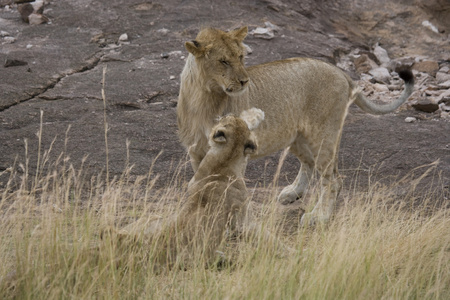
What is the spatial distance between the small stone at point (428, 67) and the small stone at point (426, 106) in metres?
1.69

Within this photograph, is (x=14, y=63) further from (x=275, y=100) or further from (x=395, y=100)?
(x=395, y=100)

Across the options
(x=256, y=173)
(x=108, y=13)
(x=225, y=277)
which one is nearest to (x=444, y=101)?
(x=256, y=173)

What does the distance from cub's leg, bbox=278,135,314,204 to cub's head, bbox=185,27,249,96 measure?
1259mm

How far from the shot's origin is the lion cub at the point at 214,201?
4.43 m

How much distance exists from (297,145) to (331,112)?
0.47 metres

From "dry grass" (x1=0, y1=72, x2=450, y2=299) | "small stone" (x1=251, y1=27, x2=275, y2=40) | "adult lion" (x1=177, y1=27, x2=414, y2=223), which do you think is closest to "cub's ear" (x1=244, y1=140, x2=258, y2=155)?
"dry grass" (x1=0, y1=72, x2=450, y2=299)

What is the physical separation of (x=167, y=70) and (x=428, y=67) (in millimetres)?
4190

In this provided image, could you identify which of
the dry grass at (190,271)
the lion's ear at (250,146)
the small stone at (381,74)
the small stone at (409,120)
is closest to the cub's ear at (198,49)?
the lion's ear at (250,146)

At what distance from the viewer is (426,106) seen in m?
9.16

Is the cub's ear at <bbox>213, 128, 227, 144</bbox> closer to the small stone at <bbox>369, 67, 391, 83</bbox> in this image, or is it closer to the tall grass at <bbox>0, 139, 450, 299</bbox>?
the tall grass at <bbox>0, 139, 450, 299</bbox>

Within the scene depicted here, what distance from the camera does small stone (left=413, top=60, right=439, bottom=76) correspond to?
10.8 m

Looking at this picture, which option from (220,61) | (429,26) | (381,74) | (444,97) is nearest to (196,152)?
(220,61)

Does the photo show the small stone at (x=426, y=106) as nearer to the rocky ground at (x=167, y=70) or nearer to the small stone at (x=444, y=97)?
the rocky ground at (x=167, y=70)

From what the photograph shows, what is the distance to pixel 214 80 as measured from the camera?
18.1 feet
